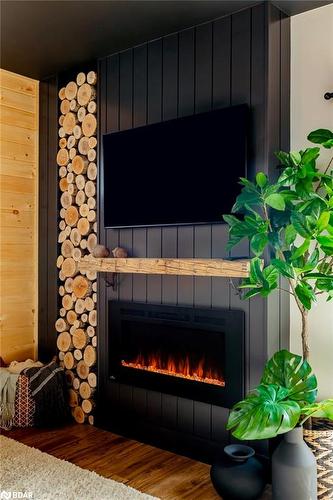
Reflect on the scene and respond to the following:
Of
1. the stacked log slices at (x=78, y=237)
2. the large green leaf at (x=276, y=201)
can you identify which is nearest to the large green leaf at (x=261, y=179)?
the large green leaf at (x=276, y=201)

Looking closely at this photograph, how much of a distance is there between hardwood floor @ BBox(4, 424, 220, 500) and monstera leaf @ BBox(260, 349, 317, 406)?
2.24 ft

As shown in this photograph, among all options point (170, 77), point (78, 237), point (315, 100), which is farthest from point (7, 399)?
point (315, 100)

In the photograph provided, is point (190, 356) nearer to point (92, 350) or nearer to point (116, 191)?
point (92, 350)

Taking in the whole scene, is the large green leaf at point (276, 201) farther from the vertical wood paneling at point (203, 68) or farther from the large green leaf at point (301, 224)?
the vertical wood paneling at point (203, 68)

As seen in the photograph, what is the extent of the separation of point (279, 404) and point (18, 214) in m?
2.57

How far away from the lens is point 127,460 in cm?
286

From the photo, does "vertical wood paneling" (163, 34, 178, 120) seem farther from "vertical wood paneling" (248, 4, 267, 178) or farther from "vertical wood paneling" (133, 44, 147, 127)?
"vertical wood paneling" (248, 4, 267, 178)

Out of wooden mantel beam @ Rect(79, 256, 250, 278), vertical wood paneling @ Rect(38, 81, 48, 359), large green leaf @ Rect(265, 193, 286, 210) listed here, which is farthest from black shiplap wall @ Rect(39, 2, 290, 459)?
vertical wood paneling @ Rect(38, 81, 48, 359)

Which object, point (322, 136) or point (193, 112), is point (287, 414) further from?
point (193, 112)

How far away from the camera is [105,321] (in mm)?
3396

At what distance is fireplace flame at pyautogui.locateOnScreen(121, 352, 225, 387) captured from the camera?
2865mm

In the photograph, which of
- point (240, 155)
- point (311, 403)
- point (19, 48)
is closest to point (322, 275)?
point (311, 403)

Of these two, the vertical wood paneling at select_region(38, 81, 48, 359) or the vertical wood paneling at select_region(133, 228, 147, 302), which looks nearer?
the vertical wood paneling at select_region(133, 228, 147, 302)

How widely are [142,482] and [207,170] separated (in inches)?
67.7
